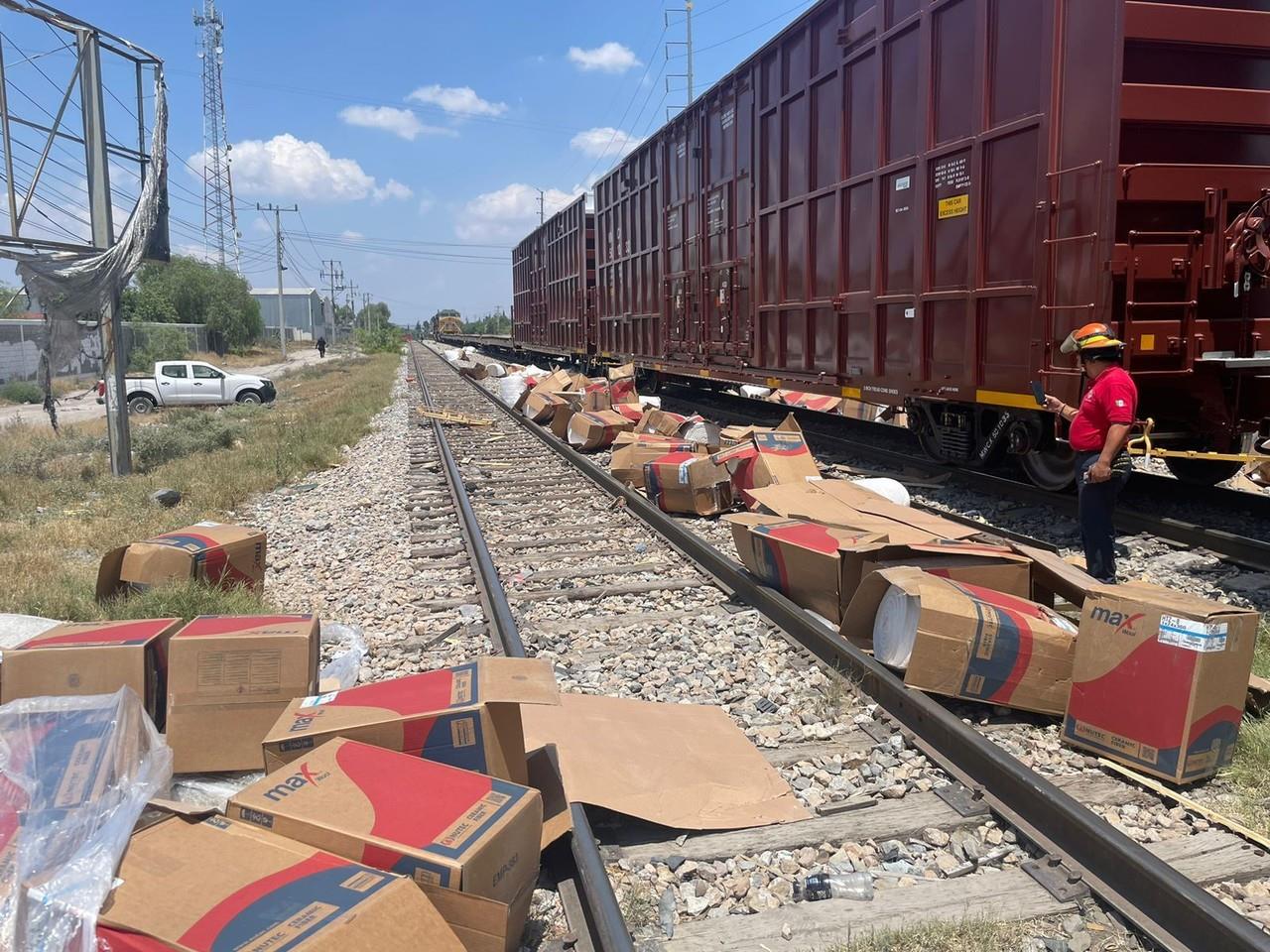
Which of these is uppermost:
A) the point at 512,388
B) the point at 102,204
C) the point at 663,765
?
the point at 102,204

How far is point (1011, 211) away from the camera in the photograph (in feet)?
25.1

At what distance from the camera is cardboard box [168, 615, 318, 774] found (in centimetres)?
339

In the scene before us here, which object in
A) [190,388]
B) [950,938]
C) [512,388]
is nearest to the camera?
[950,938]

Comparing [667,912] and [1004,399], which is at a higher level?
[1004,399]

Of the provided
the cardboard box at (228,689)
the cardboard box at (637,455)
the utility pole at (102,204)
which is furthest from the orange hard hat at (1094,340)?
the utility pole at (102,204)

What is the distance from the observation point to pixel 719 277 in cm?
1399

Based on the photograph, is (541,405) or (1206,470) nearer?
(1206,470)

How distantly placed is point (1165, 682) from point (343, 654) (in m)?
3.69

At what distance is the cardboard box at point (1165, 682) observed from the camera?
11.3 ft

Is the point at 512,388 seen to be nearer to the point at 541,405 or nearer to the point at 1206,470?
the point at 541,405

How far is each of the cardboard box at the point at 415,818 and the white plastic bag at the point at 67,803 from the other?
0.34 metres

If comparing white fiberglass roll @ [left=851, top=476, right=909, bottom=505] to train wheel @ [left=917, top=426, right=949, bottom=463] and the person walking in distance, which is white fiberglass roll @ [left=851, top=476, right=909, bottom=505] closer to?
the person walking in distance

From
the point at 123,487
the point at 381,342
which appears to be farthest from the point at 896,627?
the point at 381,342

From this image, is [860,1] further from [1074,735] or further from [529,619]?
[1074,735]
